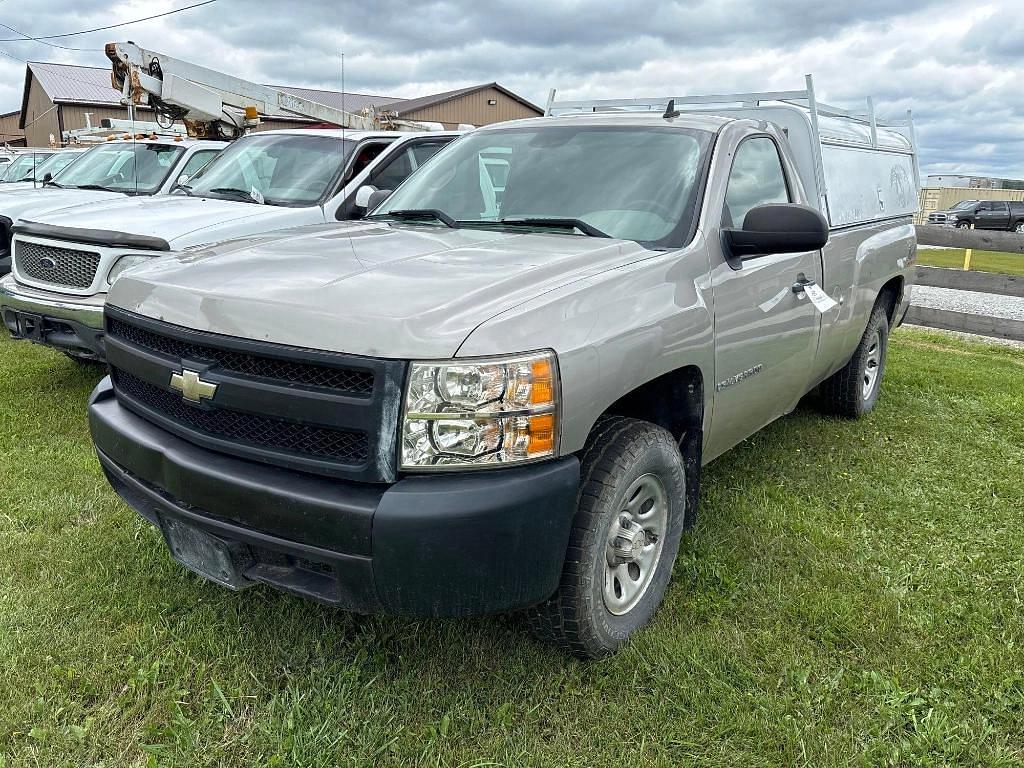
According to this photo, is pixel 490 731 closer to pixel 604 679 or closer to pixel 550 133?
pixel 604 679

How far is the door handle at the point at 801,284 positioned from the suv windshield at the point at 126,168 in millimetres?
6894

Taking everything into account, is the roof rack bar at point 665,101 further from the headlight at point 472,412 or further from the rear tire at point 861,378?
the headlight at point 472,412

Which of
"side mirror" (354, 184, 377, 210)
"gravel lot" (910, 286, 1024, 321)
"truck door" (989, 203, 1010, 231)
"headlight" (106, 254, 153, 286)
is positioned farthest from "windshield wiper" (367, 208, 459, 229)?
"truck door" (989, 203, 1010, 231)

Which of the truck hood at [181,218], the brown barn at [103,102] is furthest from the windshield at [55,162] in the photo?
the brown barn at [103,102]

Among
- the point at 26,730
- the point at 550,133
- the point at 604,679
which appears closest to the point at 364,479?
the point at 604,679

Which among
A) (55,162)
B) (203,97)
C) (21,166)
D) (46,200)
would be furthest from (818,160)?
(21,166)

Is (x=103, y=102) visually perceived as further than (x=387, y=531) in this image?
Yes

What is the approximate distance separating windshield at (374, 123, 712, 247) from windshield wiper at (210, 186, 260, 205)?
9.61 feet

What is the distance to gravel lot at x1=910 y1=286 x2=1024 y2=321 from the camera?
11945 mm

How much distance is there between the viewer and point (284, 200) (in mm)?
6508

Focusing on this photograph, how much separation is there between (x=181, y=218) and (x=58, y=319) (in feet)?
3.35

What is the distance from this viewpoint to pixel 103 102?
40.8 m

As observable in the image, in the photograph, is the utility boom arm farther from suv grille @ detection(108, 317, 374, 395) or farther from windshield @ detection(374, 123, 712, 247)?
suv grille @ detection(108, 317, 374, 395)

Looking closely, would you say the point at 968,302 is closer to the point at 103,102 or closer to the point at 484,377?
the point at 484,377
